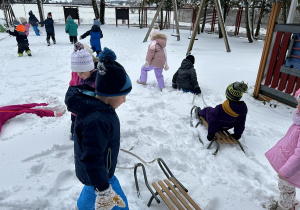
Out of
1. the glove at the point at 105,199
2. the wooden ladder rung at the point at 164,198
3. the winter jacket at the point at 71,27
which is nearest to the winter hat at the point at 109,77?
the glove at the point at 105,199

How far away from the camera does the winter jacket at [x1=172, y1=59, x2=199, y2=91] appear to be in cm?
523

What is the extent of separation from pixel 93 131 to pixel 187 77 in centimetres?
414

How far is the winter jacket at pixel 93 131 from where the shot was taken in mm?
1406

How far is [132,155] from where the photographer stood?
3.06 meters

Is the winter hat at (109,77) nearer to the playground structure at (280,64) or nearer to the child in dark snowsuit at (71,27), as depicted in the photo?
the playground structure at (280,64)

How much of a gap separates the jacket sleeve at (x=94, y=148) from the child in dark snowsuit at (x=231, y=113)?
225 centimetres

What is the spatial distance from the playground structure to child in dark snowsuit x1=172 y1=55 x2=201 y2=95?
154 cm

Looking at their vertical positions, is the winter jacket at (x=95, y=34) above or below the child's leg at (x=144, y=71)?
above

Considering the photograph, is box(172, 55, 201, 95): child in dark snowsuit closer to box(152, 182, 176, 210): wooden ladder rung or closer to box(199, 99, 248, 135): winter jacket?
box(199, 99, 248, 135): winter jacket

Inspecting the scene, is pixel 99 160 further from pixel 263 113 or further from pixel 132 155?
pixel 263 113

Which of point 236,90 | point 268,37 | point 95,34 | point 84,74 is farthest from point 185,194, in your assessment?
point 95,34

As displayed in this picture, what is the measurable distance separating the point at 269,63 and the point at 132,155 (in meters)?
3.99

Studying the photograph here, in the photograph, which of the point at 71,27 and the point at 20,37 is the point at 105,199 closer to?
the point at 20,37

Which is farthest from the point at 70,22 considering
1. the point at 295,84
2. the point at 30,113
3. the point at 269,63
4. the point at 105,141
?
the point at 105,141
